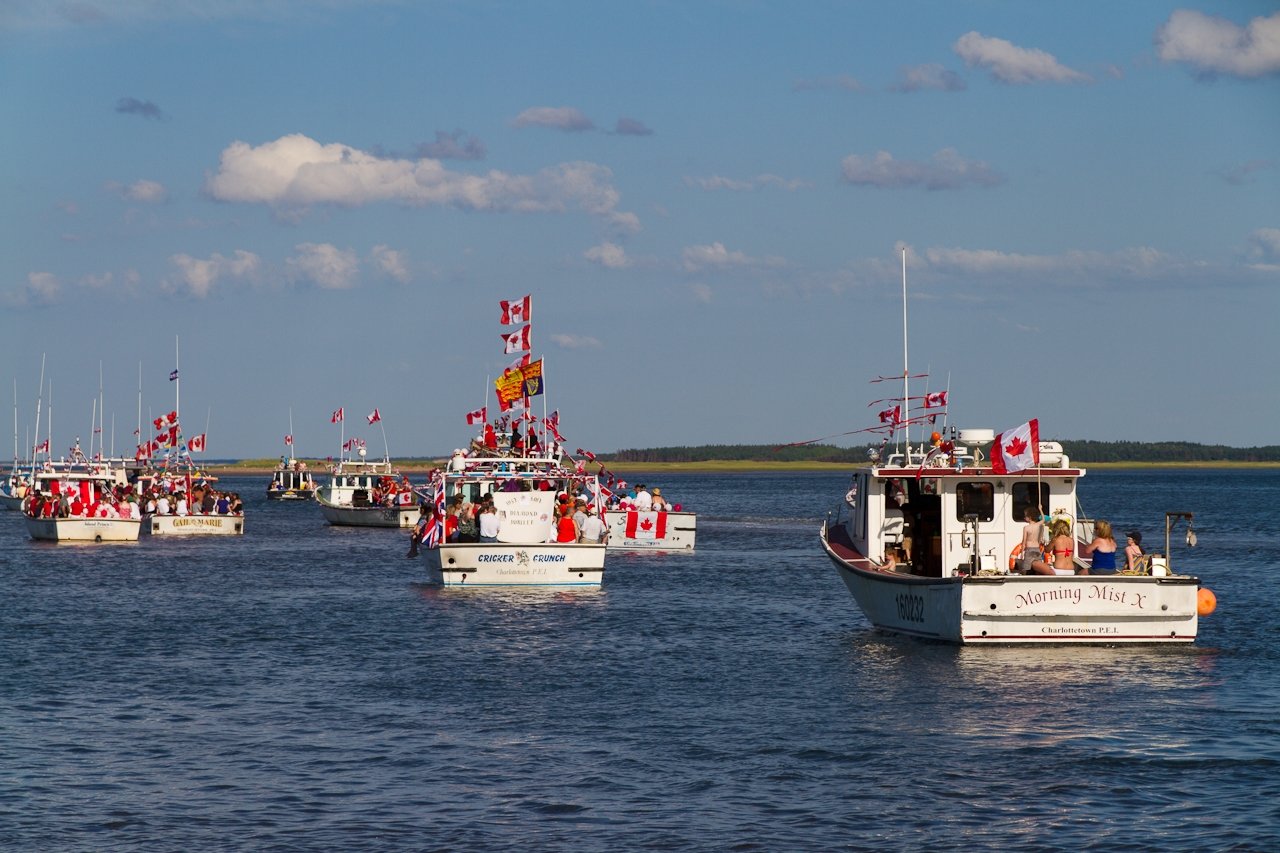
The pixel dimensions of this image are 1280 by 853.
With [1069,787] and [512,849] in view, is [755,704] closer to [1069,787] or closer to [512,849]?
[1069,787]

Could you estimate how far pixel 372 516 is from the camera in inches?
2980

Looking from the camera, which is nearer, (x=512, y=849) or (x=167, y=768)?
(x=512, y=849)

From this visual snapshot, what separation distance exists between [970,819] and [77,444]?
91692mm

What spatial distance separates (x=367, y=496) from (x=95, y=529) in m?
24.3

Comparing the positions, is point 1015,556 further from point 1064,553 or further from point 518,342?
point 518,342

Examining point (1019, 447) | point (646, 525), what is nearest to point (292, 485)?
point (646, 525)

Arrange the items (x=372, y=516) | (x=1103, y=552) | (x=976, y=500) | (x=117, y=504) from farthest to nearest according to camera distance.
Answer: (x=372, y=516) < (x=117, y=504) < (x=976, y=500) < (x=1103, y=552)

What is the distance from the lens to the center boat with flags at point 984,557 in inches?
931

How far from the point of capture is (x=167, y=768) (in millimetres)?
16781

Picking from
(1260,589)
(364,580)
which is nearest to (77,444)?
(364,580)

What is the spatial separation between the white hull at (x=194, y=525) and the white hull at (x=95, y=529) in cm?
455

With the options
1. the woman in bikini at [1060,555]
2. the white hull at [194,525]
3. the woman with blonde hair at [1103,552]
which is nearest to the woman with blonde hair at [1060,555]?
the woman in bikini at [1060,555]

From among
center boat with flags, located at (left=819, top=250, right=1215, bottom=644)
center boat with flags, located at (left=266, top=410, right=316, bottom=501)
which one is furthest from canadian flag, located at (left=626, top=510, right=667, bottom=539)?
center boat with flags, located at (left=266, top=410, right=316, bottom=501)

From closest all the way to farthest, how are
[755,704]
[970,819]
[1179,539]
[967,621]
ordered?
[970,819] → [755,704] → [967,621] → [1179,539]
